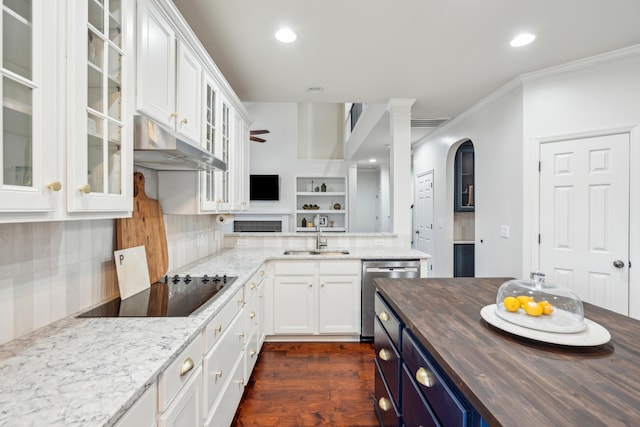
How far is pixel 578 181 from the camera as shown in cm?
268

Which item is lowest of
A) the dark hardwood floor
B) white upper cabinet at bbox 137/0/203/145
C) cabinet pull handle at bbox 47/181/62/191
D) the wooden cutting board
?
the dark hardwood floor

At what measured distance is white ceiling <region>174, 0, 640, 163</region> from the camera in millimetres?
1950

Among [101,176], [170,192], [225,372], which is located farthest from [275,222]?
[101,176]

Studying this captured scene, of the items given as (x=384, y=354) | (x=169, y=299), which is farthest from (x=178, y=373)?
(x=384, y=354)

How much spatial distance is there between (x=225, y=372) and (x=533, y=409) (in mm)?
1418

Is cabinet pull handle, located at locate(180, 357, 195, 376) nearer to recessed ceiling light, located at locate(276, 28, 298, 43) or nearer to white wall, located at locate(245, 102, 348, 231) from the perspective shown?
recessed ceiling light, located at locate(276, 28, 298, 43)

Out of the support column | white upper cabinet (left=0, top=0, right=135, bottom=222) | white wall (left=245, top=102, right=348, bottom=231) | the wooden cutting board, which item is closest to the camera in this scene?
white upper cabinet (left=0, top=0, right=135, bottom=222)

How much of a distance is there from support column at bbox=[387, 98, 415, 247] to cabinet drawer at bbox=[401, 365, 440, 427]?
7.59 ft

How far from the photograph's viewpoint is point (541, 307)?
1101 mm

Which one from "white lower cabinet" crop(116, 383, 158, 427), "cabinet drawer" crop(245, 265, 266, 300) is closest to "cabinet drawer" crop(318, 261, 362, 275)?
"cabinet drawer" crop(245, 265, 266, 300)

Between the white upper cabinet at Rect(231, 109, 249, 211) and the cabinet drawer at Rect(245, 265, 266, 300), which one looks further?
the white upper cabinet at Rect(231, 109, 249, 211)

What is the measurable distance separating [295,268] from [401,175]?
1.67m

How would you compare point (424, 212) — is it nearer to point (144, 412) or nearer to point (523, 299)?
point (523, 299)

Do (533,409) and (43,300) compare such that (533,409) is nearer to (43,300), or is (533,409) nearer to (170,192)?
(43,300)
